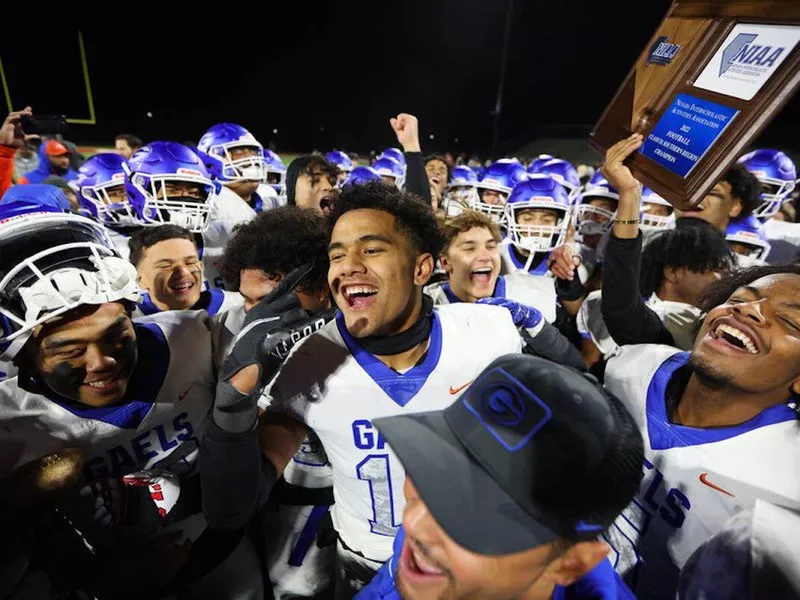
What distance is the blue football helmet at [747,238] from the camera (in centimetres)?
401

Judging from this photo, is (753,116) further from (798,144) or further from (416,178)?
(798,144)

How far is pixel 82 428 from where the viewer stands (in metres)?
1.67

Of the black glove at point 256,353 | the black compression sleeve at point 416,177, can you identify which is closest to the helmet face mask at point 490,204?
the black compression sleeve at point 416,177

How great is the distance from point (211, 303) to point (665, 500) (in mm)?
2693

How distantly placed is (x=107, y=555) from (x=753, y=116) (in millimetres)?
2919

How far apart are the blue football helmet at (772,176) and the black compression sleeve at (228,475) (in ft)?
17.9

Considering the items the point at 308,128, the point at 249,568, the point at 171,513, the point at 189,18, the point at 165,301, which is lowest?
the point at 308,128

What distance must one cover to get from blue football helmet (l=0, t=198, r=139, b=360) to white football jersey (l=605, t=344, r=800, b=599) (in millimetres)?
2047

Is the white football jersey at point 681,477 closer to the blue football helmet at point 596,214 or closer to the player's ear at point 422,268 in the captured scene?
the player's ear at point 422,268

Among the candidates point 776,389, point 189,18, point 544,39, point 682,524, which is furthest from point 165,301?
point 544,39

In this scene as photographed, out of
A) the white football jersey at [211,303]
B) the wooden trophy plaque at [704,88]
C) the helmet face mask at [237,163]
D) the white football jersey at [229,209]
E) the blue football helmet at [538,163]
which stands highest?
Answer: the wooden trophy plaque at [704,88]

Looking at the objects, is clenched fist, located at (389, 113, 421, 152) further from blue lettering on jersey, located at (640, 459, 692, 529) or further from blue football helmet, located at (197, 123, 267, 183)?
blue football helmet, located at (197, 123, 267, 183)

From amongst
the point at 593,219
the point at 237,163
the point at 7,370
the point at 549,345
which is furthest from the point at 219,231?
the point at 593,219

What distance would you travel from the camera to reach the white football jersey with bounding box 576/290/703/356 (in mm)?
2225
